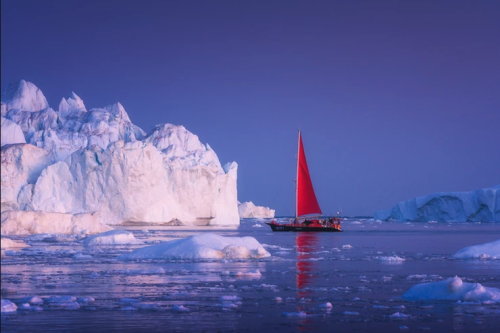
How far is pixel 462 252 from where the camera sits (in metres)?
23.8

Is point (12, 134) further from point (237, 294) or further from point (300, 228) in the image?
point (237, 294)

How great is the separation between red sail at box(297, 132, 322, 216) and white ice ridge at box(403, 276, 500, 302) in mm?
40790

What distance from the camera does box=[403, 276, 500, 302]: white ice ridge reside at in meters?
11.5

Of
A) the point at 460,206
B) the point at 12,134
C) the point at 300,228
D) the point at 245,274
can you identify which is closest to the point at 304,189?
the point at 300,228

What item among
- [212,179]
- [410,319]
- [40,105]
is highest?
[40,105]

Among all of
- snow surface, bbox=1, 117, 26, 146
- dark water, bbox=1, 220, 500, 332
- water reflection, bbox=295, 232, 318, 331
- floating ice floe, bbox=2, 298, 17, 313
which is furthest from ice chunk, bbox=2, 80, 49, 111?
floating ice floe, bbox=2, 298, 17, 313

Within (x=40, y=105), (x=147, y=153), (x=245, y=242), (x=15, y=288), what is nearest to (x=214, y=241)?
(x=245, y=242)

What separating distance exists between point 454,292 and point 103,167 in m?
48.4

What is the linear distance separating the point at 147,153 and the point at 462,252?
A: 41.2 metres

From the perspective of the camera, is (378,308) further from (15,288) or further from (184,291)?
(15,288)

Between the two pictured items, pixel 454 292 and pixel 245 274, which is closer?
pixel 454 292

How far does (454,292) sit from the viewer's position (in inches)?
465

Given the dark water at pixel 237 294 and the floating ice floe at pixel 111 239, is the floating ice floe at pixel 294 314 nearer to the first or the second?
the dark water at pixel 237 294

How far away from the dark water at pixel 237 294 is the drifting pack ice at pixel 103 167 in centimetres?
3002
